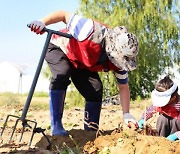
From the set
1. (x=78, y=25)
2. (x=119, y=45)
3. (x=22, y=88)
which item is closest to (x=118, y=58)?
(x=119, y=45)

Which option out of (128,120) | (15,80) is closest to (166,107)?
(128,120)

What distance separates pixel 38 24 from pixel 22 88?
32694mm

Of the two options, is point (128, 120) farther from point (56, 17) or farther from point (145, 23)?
point (145, 23)

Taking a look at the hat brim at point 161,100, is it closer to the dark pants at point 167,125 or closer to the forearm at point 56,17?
the dark pants at point 167,125

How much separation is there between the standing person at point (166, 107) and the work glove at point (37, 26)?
113 cm

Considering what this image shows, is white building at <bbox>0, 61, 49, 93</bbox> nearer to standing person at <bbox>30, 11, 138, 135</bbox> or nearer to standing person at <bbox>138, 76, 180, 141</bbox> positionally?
standing person at <bbox>30, 11, 138, 135</bbox>

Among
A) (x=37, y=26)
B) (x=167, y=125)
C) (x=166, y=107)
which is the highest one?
(x=37, y=26)

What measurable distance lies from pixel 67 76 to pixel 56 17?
54cm

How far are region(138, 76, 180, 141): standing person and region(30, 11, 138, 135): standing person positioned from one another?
0.83ft

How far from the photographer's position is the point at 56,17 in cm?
399

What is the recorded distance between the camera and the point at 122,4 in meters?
15.4

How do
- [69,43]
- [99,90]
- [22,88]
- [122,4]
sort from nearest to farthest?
[69,43] → [99,90] → [122,4] → [22,88]

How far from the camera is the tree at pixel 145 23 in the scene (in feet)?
49.3

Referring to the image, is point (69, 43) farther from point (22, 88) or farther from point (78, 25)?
point (22, 88)
